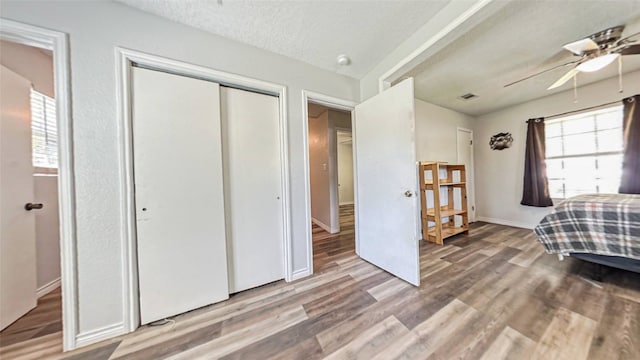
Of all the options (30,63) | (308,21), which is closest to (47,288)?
(30,63)

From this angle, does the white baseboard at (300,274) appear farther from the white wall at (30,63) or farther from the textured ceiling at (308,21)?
the white wall at (30,63)

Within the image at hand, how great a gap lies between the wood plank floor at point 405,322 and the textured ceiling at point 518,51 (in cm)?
228

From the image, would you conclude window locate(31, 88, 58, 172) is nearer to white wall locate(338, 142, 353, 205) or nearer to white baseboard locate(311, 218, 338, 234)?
white baseboard locate(311, 218, 338, 234)

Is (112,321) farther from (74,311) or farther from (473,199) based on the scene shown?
(473,199)

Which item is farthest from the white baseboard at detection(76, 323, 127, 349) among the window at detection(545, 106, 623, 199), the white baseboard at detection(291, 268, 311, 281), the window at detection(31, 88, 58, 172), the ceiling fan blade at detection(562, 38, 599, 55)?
the window at detection(545, 106, 623, 199)

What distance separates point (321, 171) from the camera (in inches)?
154

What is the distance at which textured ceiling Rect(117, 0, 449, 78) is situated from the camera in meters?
1.40

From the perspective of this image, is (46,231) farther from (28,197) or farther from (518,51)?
(518,51)

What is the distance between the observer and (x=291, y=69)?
196 cm

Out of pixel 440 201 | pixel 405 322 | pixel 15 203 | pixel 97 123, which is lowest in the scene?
pixel 405 322

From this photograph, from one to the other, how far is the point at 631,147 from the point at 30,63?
6755 millimetres

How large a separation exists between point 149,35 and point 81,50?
405 mm

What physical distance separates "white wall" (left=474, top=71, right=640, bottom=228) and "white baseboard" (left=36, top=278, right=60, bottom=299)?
6432mm

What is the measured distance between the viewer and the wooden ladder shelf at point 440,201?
2889 millimetres
